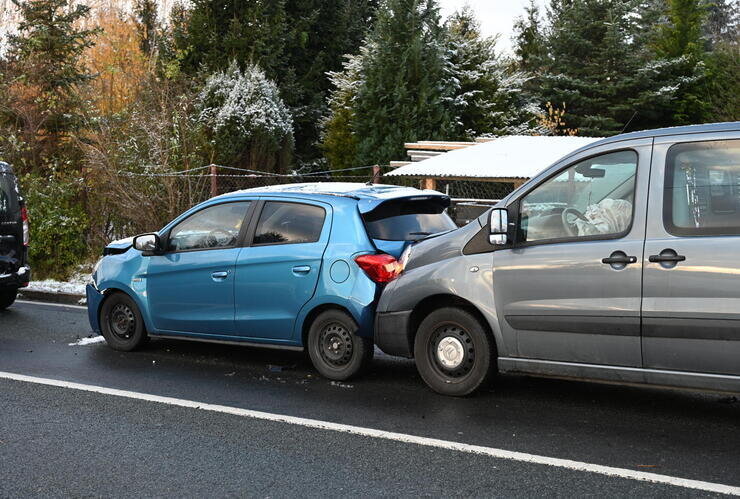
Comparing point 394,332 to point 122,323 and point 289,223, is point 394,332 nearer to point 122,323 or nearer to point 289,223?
point 289,223

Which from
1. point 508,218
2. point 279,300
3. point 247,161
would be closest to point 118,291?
point 279,300

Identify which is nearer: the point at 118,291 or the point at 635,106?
the point at 118,291

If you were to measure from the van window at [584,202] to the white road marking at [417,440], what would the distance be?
1.59 m

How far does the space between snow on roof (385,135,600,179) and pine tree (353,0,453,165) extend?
289 inches

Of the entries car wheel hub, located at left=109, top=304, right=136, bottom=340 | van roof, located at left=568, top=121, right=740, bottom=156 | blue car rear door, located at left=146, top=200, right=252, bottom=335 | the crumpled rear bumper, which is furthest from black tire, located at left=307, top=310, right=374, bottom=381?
the crumpled rear bumper

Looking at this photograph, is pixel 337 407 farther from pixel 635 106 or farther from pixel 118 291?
pixel 635 106

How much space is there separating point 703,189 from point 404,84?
62.4ft

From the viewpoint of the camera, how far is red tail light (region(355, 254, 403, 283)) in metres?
6.79

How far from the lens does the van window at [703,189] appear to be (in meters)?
5.11

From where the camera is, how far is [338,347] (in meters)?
6.96

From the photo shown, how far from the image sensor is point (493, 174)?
44.2ft

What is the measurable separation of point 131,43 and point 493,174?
25.8 m

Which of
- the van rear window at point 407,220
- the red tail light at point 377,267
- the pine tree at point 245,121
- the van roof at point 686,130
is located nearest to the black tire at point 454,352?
the red tail light at point 377,267

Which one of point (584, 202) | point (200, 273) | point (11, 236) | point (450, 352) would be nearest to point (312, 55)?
point (11, 236)
